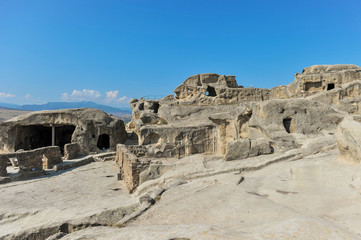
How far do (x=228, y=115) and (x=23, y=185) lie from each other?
1143cm

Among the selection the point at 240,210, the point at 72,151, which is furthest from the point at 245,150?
the point at 72,151

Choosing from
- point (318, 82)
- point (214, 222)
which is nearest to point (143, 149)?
point (214, 222)

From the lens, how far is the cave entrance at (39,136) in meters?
20.6

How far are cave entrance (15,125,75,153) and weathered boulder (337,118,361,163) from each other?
20.2m

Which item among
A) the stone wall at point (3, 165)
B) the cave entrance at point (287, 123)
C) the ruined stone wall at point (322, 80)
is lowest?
the stone wall at point (3, 165)

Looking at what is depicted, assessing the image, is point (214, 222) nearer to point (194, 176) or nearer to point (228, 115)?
point (194, 176)

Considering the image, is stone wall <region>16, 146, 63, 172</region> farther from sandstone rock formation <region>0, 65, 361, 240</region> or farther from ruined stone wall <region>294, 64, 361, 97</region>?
ruined stone wall <region>294, 64, 361, 97</region>

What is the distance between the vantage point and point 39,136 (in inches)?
949

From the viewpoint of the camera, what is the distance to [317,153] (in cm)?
829

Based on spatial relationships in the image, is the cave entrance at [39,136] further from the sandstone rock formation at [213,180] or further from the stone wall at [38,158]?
the stone wall at [38,158]

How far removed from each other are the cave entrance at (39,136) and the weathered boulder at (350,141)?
20.2 metres

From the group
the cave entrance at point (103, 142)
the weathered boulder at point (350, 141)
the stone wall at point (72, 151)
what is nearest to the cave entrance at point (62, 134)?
the cave entrance at point (103, 142)

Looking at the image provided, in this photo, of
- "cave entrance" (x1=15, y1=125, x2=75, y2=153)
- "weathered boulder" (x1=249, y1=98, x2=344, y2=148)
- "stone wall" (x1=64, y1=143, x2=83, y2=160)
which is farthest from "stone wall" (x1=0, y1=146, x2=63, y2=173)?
"weathered boulder" (x1=249, y1=98, x2=344, y2=148)

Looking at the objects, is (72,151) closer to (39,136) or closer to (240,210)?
(39,136)
